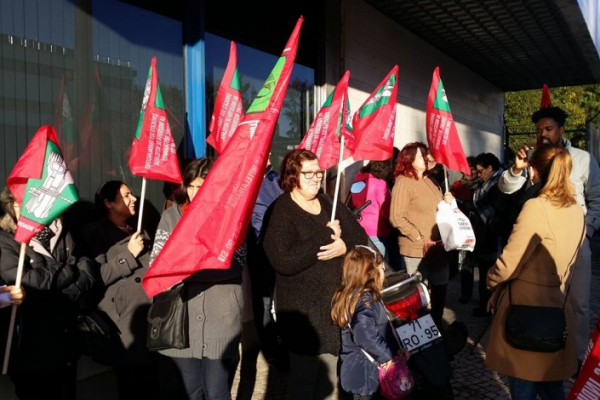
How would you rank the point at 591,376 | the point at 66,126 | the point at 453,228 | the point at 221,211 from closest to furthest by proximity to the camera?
the point at 591,376 < the point at 221,211 < the point at 66,126 < the point at 453,228

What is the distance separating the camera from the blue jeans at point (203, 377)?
311cm

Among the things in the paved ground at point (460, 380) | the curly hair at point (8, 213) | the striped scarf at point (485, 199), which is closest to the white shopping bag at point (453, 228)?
the paved ground at point (460, 380)

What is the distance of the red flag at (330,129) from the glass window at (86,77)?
1.31m

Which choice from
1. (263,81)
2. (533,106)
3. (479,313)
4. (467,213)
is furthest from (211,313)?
(533,106)

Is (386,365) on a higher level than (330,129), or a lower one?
lower

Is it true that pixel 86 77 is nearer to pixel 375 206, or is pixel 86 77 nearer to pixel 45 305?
pixel 45 305

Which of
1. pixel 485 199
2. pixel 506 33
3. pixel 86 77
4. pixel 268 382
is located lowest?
pixel 268 382

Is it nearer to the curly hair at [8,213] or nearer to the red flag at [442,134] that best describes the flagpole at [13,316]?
the curly hair at [8,213]

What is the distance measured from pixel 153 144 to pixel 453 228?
8.31 feet

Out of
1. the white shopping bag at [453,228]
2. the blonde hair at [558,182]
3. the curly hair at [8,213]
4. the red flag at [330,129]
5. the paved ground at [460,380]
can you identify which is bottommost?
the paved ground at [460,380]

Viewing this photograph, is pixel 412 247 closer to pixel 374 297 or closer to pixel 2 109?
pixel 374 297

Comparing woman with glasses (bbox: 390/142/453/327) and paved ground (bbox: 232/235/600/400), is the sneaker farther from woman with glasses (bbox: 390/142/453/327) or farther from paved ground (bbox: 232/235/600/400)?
woman with glasses (bbox: 390/142/453/327)

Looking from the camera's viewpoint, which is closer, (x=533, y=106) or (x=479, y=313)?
(x=479, y=313)

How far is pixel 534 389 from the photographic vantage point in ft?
10.5
